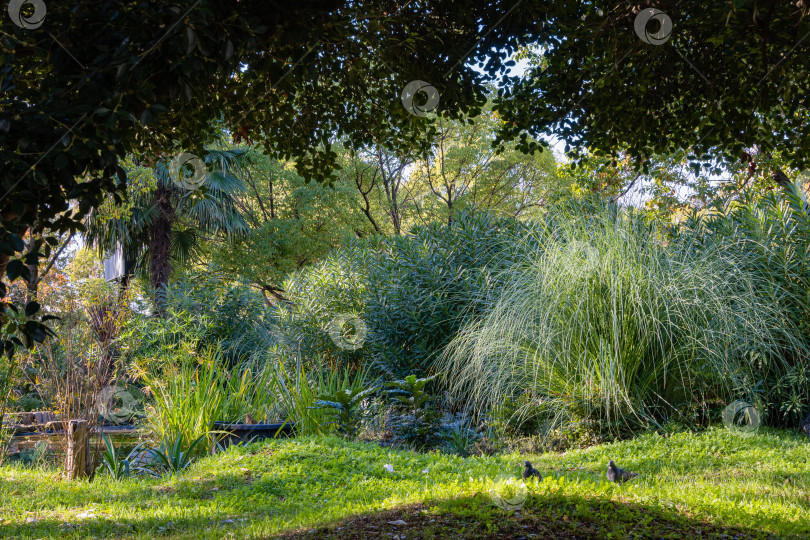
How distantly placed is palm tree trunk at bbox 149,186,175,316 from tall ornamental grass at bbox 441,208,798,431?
1034 cm

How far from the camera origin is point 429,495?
388cm

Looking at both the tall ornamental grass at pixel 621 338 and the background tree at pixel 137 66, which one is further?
the tall ornamental grass at pixel 621 338

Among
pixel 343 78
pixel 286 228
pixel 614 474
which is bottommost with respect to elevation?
pixel 614 474

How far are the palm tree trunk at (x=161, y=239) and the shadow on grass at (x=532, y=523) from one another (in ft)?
42.3

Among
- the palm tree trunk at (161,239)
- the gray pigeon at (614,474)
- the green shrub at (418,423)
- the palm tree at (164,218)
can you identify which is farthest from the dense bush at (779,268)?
the palm tree trunk at (161,239)

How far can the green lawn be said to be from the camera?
3279 millimetres

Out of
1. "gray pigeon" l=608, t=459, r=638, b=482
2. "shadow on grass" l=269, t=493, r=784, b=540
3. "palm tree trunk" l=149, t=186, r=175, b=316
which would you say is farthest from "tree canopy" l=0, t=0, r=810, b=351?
"palm tree trunk" l=149, t=186, r=175, b=316

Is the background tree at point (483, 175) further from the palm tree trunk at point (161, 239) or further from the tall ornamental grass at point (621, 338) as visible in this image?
the tall ornamental grass at point (621, 338)

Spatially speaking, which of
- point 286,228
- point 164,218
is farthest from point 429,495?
point 286,228

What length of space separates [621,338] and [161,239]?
1221 cm

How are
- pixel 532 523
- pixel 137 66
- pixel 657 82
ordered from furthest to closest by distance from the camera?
pixel 657 82 < pixel 532 523 < pixel 137 66

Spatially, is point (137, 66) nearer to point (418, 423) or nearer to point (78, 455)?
point (78, 455)

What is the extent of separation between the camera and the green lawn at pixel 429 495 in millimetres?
3279

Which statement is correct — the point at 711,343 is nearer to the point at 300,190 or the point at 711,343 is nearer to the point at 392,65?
A: the point at 392,65
